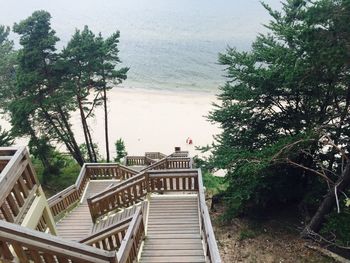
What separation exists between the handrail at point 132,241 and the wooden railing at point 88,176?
615 centimetres

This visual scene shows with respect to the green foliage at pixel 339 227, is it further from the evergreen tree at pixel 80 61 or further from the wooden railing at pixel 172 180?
the evergreen tree at pixel 80 61

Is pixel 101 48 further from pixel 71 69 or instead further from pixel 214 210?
pixel 214 210

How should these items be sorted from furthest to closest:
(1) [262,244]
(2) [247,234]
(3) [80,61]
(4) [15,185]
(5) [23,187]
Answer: (3) [80,61] → (2) [247,234] → (1) [262,244] → (5) [23,187] → (4) [15,185]

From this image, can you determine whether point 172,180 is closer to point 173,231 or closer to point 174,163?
point 173,231

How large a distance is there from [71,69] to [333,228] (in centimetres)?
1556

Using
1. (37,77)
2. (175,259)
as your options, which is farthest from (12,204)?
(37,77)

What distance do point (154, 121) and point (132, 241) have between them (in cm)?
3085

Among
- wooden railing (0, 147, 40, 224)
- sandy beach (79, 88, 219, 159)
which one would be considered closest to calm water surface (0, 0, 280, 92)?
sandy beach (79, 88, 219, 159)

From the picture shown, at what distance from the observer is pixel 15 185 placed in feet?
19.6

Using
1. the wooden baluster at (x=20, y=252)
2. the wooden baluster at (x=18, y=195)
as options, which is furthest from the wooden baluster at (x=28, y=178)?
the wooden baluster at (x=20, y=252)

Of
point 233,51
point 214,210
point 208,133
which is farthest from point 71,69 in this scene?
point 208,133

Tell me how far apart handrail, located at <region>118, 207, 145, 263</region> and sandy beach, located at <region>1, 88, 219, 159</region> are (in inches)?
825

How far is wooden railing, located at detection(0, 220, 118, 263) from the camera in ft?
13.3

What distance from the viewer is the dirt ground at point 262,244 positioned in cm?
1133
